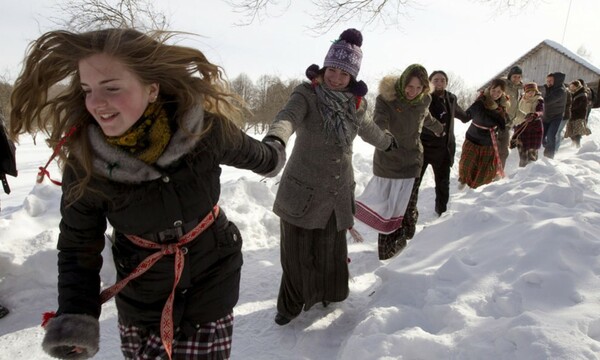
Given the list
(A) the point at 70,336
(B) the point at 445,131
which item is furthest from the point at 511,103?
(A) the point at 70,336

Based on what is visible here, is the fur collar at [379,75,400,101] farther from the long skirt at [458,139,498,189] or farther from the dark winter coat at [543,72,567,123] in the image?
the dark winter coat at [543,72,567,123]

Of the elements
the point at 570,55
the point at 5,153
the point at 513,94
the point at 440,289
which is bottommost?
the point at 440,289

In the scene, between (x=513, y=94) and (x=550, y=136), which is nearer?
(x=513, y=94)

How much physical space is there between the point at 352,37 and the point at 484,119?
358 centimetres

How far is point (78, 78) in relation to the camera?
1.54 metres

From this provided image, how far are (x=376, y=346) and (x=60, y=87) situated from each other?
192cm

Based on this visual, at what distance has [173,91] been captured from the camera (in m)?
1.59

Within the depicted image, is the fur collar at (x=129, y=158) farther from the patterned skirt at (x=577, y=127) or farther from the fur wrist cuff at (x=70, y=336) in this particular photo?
the patterned skirt at (x=577, y=127)

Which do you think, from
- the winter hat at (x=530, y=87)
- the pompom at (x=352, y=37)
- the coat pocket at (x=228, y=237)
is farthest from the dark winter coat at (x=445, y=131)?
the coat pocket at (x=228, y=237)

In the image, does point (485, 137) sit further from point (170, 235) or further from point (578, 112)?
point (578, 112)

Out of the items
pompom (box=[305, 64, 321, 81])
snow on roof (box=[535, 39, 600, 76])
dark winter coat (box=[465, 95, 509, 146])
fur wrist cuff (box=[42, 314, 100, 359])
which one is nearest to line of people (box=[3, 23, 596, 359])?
fur wrist cuff (box=[42, 314, 100, 359])

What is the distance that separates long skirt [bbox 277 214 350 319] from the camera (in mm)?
2842

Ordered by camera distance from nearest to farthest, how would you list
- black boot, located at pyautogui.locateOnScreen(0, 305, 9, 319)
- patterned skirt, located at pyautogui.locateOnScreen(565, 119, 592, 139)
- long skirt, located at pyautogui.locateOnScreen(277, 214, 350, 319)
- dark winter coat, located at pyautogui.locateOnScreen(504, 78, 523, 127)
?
long skirt, located at pyautogui.locateOnScreen(277, 214, 350, 319) → black boot, located at pyautogui.locateOnScreen(0, 305, 9, 319) → dark winter coat, located at pyautogui.locateOnScreen(504, 78, 523, 127) → patterned skirt, located at pyautogui.locateOnScreen(565, 119, 592, 139)

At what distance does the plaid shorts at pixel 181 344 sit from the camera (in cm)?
161
